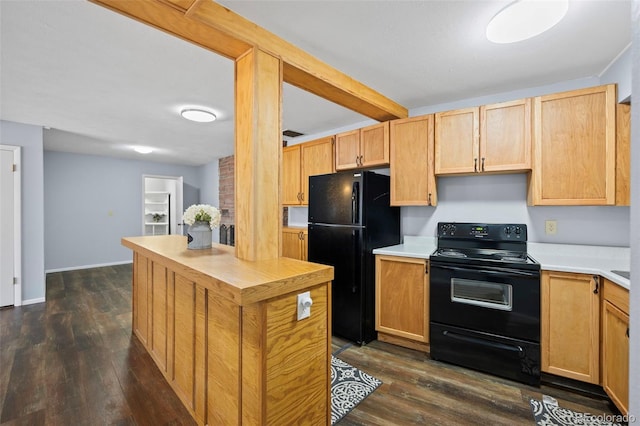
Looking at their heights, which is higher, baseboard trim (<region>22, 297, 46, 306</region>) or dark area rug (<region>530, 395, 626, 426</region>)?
baseboard trim (<region>22, 297, 46, 306</region>)

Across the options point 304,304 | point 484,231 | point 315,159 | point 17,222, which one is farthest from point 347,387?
point 17,222

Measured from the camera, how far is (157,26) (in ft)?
5.29

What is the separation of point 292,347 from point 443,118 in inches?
95.4

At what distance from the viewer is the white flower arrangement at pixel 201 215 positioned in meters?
2.19

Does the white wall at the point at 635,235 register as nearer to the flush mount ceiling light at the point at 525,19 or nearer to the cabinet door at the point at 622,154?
the flush mount ceiling light at the point at 525,19

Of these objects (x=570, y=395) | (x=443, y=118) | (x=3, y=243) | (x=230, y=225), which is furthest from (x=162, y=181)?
(x=570, y=395)

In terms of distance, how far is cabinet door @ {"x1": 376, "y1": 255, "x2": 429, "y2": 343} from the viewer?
2613mm

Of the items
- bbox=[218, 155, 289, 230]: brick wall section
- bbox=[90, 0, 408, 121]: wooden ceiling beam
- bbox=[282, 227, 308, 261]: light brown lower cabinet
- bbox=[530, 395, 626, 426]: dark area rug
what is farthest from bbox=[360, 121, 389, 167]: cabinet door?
bbox=[218, 155, 289, 230]: brick wall section

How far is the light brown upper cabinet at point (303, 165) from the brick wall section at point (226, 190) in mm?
2427

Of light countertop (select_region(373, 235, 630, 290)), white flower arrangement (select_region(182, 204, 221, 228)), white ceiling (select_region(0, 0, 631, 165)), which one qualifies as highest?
white ceiling (select_region(0, 0, 631, 165))

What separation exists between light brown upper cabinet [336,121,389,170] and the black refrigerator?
0.88ft

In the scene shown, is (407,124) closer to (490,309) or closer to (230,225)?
(490,309)

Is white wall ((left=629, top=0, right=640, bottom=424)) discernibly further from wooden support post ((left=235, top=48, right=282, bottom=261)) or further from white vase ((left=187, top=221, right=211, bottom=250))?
white vase ((left=187, top=221, right=211, bottom=250))

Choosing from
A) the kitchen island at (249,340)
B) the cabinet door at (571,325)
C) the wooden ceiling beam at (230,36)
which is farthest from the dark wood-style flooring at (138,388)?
the wooden ceiling beam at (230,36)
